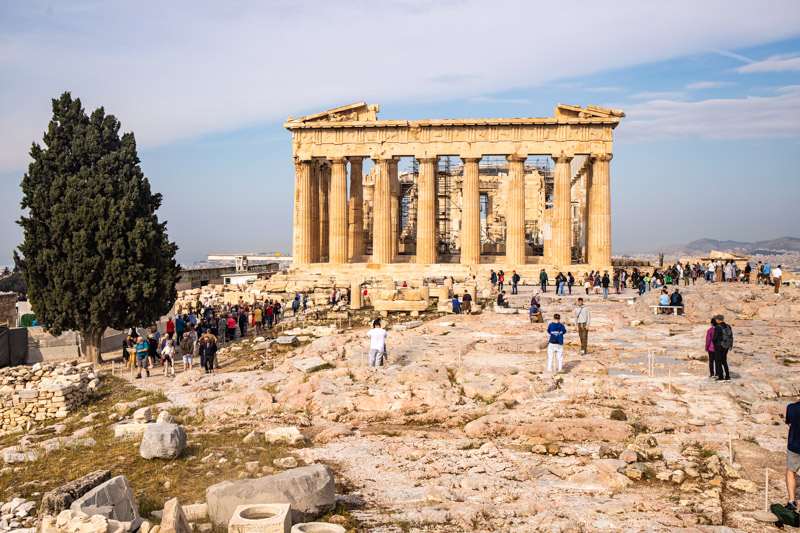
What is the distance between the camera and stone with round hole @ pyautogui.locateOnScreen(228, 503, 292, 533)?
7.86 meters

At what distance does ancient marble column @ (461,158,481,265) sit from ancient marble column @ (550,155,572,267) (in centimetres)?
462

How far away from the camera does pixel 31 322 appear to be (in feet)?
119

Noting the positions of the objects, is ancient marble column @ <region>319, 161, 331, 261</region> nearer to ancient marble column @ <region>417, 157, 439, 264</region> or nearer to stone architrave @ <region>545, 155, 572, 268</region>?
ancient marble column @ <region>417, 157, 439, 264</region>

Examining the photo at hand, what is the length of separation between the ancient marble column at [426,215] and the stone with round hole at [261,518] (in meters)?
34.0

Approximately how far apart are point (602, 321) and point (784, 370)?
867 centimetres

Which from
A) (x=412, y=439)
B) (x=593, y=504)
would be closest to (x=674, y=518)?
(x=593, y=504)

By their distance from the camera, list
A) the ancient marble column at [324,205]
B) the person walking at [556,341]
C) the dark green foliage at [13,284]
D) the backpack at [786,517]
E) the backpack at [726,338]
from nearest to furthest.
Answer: the backpack at [786,517], the backpack at [726,338], the person walking at [556,341], the ancient marble column at [324,205], the dark green foliage at [13,284]

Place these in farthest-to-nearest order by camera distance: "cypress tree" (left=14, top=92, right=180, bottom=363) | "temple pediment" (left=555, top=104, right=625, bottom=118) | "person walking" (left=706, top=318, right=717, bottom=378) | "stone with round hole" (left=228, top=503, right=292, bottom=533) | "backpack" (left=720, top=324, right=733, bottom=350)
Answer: "temple pediment" (left=555, top=104, right=625, bottom=118) < "cypress tree" (left=14, top=92, right=180, bottom=363) < "person walking" (left=706, top=318, right=717, bottom=378) < "backpack" (left=720, top=324, right=733, bottom=350) < "stone with round hole" (left=228, top=503, right=292, bottom=533)

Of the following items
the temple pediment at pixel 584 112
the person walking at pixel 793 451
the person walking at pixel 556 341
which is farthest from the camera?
the temple pediment at pixel 584 112

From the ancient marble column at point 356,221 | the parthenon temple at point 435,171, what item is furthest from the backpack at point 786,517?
the ancient marble column at point 356,221

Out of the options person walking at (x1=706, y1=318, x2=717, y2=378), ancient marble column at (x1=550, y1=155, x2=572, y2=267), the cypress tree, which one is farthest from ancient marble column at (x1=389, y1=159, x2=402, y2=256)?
person walking at (x1=706, y1=318, x2=717, y2=378)

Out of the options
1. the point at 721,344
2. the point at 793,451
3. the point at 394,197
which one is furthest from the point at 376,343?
the point at 394,197

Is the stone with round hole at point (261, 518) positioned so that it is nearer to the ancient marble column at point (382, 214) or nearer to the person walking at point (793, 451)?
the person walking at point (793, 451)

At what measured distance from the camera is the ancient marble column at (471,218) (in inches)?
1638
